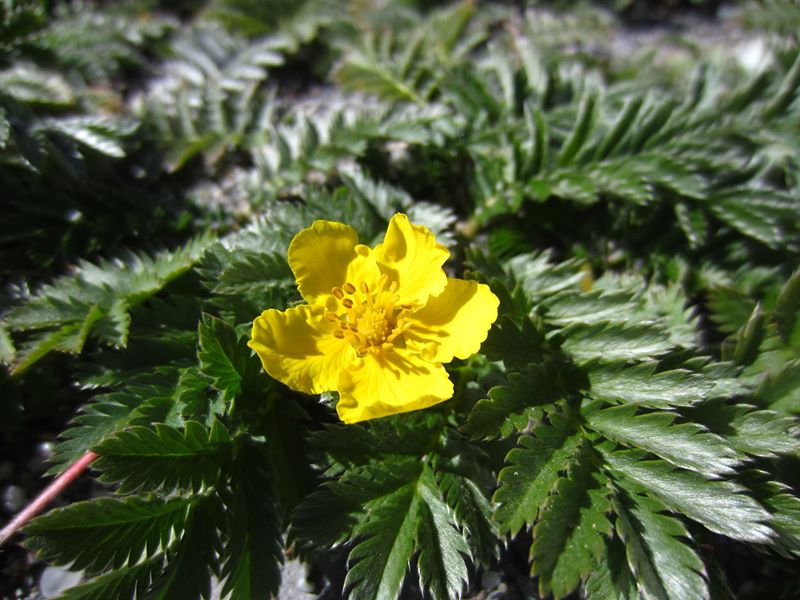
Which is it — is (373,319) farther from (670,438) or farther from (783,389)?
(783,389)

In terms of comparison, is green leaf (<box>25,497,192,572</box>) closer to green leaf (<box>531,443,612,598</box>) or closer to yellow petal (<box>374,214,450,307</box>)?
yellow petal (<box>374,214,450,307</box>)

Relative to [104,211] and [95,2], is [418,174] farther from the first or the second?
[95,2]

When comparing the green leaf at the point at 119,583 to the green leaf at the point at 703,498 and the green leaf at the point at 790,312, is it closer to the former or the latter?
the green leaf at the point at 703,498

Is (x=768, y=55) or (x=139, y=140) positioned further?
(x=768, y=55)

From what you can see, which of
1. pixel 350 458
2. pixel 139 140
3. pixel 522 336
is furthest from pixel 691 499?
pixel 139 140

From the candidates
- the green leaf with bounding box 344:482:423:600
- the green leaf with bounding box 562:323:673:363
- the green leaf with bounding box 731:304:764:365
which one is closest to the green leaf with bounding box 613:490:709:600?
the green leaf with bounding box 562:323:673:363

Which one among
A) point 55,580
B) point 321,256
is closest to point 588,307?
point 321,256

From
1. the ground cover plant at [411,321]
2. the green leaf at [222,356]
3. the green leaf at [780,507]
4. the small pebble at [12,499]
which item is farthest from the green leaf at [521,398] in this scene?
the small pebble at [12,499]
